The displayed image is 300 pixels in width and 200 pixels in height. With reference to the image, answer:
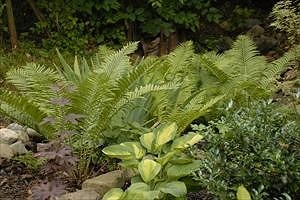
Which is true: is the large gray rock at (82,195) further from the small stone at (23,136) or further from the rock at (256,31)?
the rock at (256,31)

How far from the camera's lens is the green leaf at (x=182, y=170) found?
2863mm

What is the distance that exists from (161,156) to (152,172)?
0.82ft

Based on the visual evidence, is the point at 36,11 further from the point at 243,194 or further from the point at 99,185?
the point at 243,194

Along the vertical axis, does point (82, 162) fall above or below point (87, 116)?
below

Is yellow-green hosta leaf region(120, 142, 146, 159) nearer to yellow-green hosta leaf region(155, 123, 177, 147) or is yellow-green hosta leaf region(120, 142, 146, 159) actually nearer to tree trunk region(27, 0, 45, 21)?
yellow-green hosta leaf region(155, 123, 177, 147)

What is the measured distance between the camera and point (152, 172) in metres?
2.78

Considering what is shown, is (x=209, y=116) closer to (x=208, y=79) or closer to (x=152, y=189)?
(x=208, y=79)

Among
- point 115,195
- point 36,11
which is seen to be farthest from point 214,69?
point 36,11

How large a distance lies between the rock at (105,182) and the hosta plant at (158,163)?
126 mm

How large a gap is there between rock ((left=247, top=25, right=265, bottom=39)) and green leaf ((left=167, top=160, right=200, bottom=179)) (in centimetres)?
521

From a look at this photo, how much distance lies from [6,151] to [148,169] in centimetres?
117

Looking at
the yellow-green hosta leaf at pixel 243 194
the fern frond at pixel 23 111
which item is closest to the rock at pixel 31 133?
the fern frond at pixel 23 111

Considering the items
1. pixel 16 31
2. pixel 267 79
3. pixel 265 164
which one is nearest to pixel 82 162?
pixel 265 164

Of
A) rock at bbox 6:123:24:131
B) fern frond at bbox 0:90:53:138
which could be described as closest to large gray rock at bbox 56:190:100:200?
fern frond at bbox 0:90:53:138
